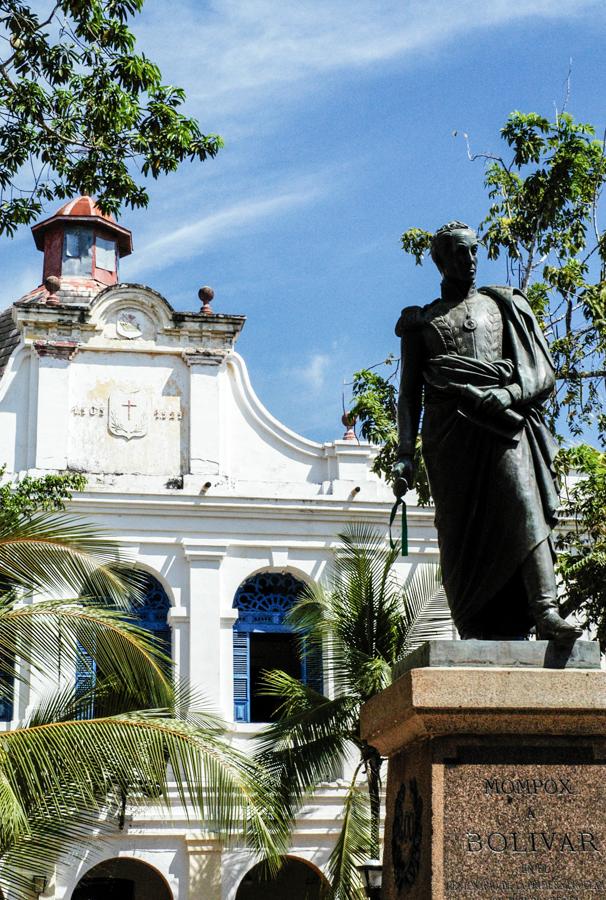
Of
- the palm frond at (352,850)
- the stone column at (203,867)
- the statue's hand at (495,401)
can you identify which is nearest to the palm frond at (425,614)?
the palm frond at (352,850)

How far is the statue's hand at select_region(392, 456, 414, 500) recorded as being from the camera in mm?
6207

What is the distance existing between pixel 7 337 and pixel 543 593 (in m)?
22.5

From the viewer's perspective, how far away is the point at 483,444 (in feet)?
19.7

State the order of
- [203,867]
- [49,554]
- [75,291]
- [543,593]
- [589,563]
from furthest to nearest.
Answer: [75,291]
[203,867]
[589,563]
[49,554]
[543,593]

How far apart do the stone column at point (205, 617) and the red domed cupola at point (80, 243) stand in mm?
7949

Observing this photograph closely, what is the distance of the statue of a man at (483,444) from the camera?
19.3 ft

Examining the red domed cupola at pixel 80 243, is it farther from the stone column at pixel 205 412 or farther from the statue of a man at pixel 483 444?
the statue of a man at pixel 483 444

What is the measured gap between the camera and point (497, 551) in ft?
19.3

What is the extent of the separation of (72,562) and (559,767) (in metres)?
6.17

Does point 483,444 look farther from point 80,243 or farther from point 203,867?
point 80,243

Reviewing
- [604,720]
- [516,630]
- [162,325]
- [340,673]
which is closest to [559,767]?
[604,720]

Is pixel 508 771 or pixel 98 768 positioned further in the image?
pixel 98 768

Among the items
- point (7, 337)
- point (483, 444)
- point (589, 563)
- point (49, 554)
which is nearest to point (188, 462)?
point (589, 563)

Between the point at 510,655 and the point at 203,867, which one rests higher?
the point at 510,655
